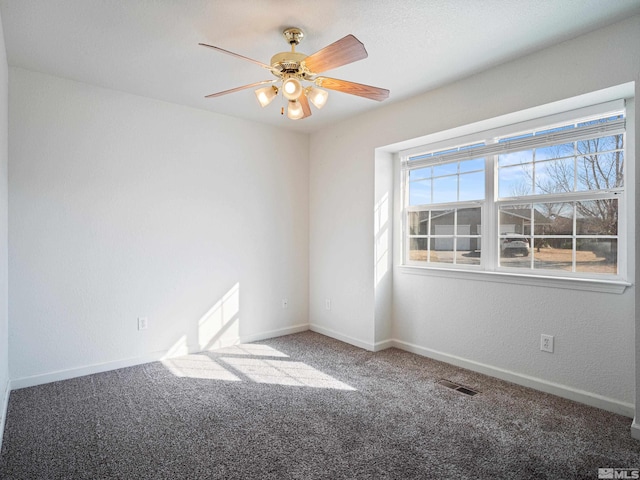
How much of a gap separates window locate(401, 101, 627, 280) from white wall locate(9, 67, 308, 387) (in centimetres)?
170

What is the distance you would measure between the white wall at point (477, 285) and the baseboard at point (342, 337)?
0.8 inches

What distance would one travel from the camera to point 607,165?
2748 mm

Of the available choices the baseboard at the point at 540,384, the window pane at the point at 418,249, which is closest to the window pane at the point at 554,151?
the window pane at the point at 418,249

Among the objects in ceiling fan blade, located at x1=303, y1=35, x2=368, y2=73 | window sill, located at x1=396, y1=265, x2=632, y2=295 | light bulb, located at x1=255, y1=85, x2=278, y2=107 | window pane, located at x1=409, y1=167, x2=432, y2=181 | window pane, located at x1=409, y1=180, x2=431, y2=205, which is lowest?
window sill, located at x1=396, y1=265, x2=632, y2=295

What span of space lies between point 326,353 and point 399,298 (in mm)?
988

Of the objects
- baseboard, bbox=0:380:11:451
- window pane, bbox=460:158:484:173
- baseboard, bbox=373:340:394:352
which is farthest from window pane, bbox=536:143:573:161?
baseboard, bbox=0:380:11:451

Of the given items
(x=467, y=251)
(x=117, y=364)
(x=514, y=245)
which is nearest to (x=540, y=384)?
(x=514, y=245)

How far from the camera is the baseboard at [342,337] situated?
4.04m

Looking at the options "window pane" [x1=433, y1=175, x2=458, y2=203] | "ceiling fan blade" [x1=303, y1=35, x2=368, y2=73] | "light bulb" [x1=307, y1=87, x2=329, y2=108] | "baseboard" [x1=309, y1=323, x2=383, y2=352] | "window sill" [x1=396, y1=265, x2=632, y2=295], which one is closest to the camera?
"ceiling fan blade" [x1=303, y1=35, x2=368, y2=73]

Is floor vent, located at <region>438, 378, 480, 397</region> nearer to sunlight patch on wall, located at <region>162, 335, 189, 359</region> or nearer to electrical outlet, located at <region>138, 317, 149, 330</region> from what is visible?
sunlight patch on wall, located at <region>162, 335, 189, 359</region>

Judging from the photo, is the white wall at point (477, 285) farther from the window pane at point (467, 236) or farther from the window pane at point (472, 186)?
the window pane at point (472, 186)

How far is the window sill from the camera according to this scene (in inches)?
104

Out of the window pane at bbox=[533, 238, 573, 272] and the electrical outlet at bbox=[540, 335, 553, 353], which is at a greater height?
the window pane at bbox=[533, 238, 573, 272]

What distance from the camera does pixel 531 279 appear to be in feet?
9.95
